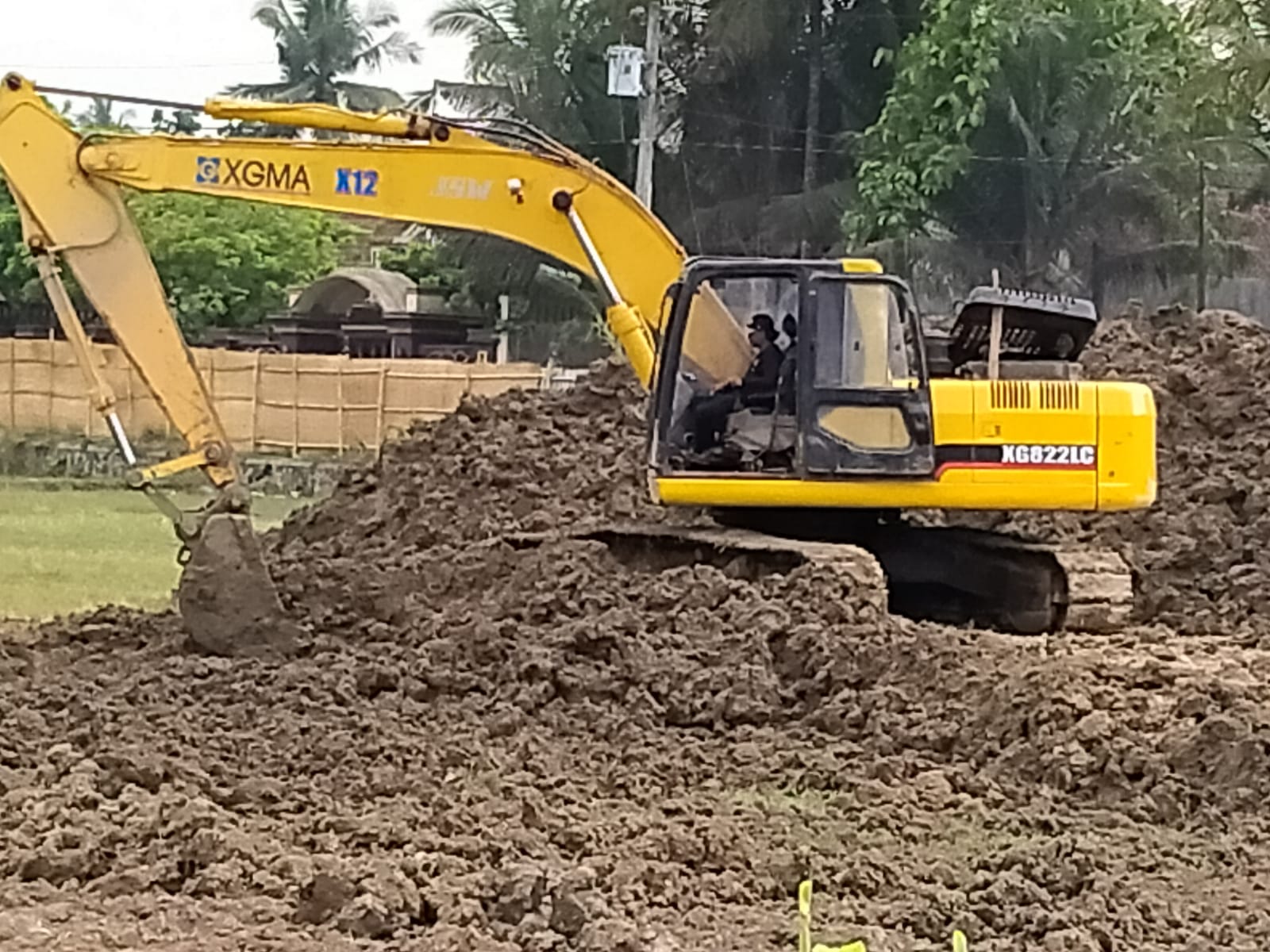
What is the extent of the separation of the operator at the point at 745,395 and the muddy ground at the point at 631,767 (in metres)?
0.70

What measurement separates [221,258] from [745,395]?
2836 centimetres

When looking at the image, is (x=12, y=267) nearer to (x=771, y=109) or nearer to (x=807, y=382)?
(x=771, y=109)

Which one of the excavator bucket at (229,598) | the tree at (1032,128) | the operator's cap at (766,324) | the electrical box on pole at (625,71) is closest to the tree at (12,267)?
the electrical box on pole at (625,71)

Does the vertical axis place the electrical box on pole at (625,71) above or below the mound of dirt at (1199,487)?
above

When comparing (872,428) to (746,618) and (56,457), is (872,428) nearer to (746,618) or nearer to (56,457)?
(746,618)

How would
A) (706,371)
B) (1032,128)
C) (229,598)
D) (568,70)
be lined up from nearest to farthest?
(229,598) < (706,371) < (1032,128) < (568,70)

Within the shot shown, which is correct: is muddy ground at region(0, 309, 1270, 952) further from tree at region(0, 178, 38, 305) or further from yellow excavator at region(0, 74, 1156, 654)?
tree at region(0, 178, 38, 305)

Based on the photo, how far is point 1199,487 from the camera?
41.2 ft

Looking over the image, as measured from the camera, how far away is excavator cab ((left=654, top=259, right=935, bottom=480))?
10.0 meters

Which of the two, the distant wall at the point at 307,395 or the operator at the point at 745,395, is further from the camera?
the distant wall at the point at 307,395

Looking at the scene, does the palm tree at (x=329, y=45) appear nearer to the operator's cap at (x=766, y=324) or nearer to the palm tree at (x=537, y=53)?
the palm tree at (x=537, y=53)

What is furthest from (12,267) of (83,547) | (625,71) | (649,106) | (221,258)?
(83,547)

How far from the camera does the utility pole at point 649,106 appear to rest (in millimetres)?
29219

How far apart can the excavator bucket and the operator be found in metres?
2.20
